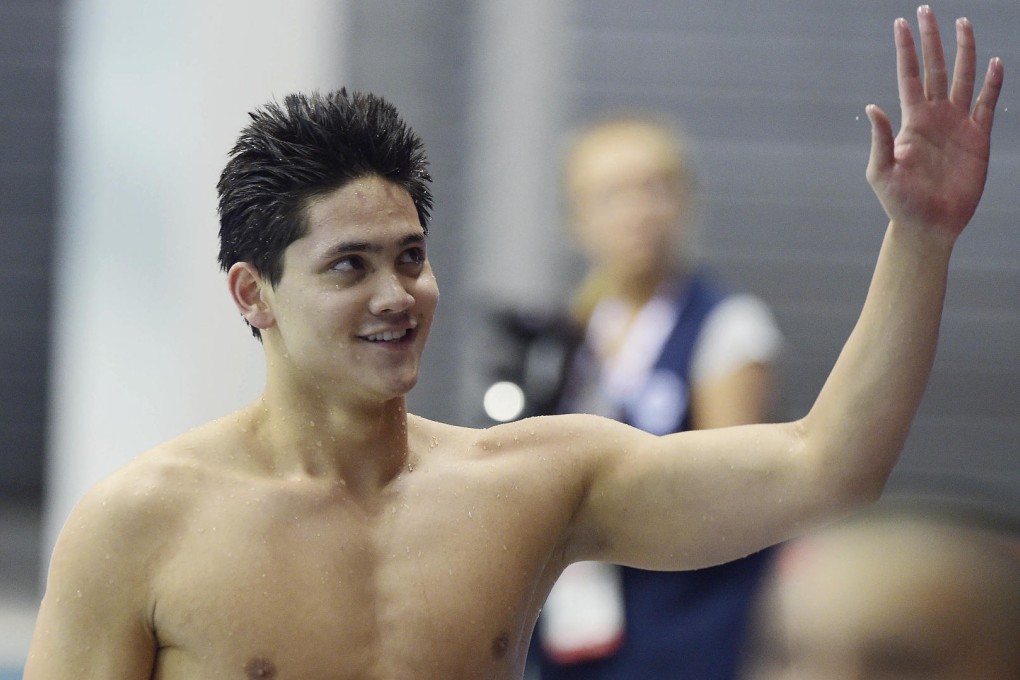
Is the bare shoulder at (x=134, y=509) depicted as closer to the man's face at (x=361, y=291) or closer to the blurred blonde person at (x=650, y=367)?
the man's face at (x=361, y=291)

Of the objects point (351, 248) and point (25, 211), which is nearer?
point (351, 248)

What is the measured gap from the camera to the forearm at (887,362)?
6.63 ft

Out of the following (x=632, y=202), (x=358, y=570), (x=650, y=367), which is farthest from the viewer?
(x=632, y=202)

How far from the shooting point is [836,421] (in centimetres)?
207

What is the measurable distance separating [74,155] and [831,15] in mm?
2849

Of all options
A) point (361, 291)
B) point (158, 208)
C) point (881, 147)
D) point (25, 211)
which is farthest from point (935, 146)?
point (25, 211)

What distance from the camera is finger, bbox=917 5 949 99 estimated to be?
1.99 meters

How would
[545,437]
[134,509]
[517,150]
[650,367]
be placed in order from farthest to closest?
[517,150]
[650,367]
[545,437]
[134,509]

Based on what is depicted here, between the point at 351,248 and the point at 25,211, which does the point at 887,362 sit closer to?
the point at 351,248

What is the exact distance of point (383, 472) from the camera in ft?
7.20

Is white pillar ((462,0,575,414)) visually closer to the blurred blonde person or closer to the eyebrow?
the blurred blonde person

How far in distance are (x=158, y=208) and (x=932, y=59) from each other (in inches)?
151

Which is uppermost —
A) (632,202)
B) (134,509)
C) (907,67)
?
(907,67)

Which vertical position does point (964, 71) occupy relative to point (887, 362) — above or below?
above
